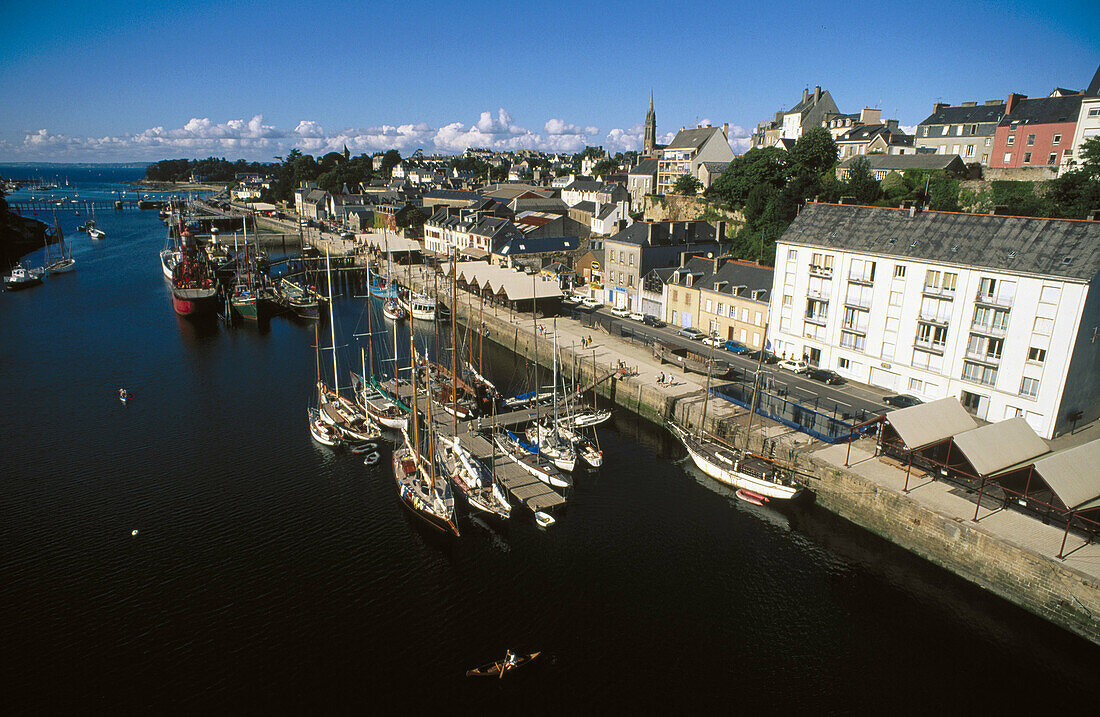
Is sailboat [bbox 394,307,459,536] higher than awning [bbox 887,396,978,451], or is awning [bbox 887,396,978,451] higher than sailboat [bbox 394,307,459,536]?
awning [bbox 887,396,978,451]

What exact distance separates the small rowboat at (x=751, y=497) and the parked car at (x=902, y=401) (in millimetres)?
12262

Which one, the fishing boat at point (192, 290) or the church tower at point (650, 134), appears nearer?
the fishing boat at point (192, 290)

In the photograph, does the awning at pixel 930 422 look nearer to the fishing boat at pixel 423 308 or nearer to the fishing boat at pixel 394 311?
the fishing boat at pixel 423 308

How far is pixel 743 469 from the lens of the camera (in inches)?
1469

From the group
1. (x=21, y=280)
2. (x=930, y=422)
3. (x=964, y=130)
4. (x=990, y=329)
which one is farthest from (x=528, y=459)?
(x=21, y=280)

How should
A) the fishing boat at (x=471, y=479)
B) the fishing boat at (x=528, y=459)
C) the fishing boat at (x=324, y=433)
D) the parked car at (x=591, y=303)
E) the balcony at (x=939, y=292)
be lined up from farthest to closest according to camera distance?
the parked car at (x=591, y=303) → the fishing boat at (x=324, y=433) → the balcony at (x=939, y=292) → the fishing boat at (x=528, y=459) → the fishing boat at (x=471, y=479)

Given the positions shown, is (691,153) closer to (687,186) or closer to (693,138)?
(693,138)

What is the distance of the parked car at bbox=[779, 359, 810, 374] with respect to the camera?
48094 mm

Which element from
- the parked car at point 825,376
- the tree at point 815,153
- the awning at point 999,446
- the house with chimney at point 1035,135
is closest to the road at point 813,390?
the parked car at point 825,376

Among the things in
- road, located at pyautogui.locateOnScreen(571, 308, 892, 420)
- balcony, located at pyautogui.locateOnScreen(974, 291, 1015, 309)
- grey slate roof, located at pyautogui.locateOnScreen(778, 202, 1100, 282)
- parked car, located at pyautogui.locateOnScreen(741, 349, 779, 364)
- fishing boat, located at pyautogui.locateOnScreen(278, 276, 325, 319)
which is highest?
grey slate roof, located at pyautogui.locateOnScreen(778, 202, 1100, 282)

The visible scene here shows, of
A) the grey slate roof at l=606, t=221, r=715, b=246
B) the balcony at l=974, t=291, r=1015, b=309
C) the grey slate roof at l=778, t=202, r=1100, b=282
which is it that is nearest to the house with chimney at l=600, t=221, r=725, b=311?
the grey slate roof at l=606, t=221, r=715, b=246

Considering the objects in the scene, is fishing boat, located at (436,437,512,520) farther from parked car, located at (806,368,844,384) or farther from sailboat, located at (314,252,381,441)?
parked car, located at (806,368,844,384)

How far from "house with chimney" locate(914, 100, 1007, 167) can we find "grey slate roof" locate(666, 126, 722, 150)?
3553 cm

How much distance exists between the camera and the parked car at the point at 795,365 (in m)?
48.1
